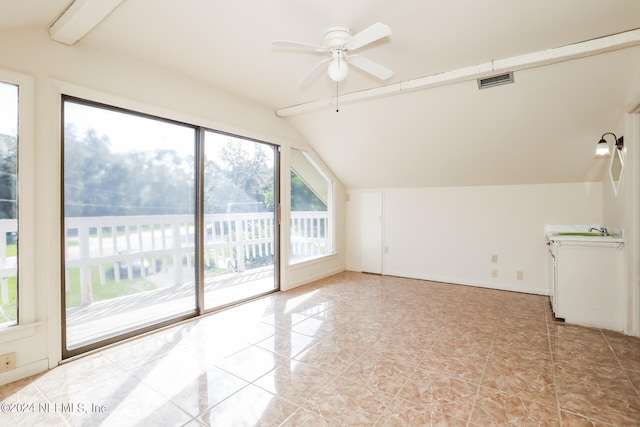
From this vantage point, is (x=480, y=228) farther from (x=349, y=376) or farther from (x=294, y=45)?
(x=294, y=45)

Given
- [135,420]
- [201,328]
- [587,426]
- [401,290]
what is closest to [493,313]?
[401,290]

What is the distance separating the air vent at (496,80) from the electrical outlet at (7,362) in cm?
443

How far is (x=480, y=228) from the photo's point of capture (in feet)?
15.1

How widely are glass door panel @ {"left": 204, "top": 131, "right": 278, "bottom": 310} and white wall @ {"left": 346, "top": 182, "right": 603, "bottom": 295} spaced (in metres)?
2.03

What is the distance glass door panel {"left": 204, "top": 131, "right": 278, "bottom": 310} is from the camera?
3.58 meters

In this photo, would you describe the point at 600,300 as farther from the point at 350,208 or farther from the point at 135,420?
the point at 135,420

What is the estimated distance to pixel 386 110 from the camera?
3.83 m

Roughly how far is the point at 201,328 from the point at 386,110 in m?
3.18

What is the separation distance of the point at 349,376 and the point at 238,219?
7.84 feet

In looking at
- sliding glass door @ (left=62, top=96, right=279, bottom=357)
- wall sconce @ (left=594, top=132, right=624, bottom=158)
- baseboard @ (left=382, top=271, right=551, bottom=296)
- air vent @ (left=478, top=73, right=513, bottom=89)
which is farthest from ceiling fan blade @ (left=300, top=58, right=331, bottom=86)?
baseboard @ (left=382, top=271, right=551, bottom=296)

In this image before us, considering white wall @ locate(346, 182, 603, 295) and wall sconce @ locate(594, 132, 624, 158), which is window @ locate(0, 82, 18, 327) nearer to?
white wall @ locate(346, 182, 603, 295)

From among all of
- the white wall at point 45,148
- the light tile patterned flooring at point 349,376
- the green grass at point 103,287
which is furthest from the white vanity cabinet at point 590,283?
the white wall at point 45,148

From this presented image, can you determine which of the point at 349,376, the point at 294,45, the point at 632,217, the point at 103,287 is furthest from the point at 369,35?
the point at 103,287

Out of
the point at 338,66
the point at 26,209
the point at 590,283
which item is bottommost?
the point at 590,283
